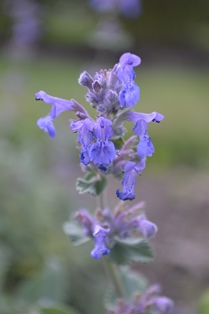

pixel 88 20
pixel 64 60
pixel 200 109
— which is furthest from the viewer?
pixel 88 20

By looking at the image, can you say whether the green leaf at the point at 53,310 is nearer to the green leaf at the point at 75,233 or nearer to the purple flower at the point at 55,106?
the green leaf at the point at 75,233

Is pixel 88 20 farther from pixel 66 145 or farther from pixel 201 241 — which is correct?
pixel 201 241

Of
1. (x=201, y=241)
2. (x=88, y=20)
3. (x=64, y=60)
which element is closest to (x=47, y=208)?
(x=201, y=241)

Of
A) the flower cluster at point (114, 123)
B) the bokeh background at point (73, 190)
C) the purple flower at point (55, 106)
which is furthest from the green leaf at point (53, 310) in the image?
the purple flower at point (55, 106)

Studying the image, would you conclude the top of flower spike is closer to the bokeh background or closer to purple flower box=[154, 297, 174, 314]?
purple flower box=[154, 297, 174, 314]

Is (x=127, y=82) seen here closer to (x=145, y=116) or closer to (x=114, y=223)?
(x=145, y=116)

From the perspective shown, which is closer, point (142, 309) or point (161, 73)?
point (142, 309)

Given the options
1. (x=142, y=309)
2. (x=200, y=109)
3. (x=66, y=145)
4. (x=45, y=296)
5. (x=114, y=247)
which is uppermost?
(x=200, y=109)

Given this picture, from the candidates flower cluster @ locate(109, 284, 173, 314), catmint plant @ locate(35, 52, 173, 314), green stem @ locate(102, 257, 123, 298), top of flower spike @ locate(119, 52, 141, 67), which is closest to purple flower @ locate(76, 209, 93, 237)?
catmint plant @ locate(35, 52, 173, 314)
